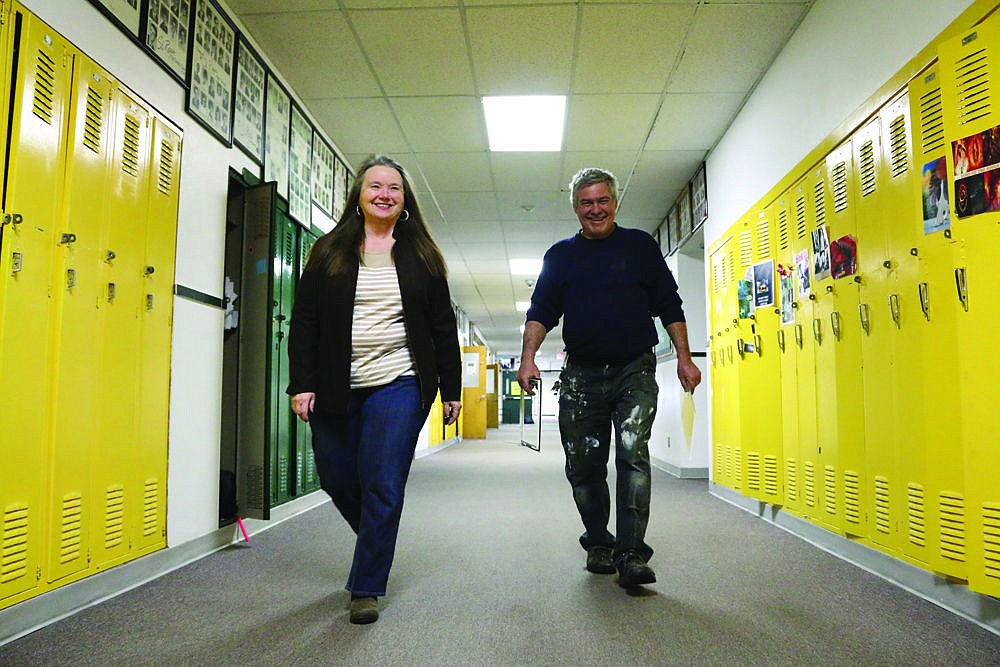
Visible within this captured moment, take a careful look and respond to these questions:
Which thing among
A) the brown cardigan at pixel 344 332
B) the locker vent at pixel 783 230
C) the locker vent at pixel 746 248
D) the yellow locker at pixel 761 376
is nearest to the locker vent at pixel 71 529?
the brown cardigan at pixel 344 332

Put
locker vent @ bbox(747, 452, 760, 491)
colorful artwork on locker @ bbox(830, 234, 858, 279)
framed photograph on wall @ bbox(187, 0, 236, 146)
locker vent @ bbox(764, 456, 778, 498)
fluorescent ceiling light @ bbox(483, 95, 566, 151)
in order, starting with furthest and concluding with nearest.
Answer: fluorescent ceiling light @ bbox(483, 95, 566, 151) → locker vent @ bbox(747, 452, 760, 491) → locker vent @ bbox(764, 456, 778, 498) → framed photograph on wall @ bbox(187, 0, 236, 146) → colorful artwork on locker @ bbox(830, 234, 858, 279)

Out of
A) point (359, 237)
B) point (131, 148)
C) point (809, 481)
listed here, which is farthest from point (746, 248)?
point (131, 148)

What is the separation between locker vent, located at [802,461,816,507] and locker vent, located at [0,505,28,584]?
3.10m

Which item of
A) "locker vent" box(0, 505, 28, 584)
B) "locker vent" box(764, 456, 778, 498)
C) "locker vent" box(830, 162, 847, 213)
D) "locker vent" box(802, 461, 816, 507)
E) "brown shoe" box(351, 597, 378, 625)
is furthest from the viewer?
"locker vent" box(764, 456, 778, 498)

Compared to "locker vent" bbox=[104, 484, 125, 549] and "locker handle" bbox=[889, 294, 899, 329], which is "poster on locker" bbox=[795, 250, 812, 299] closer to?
"locker handle" bbox=[889, 294, 899, 329]

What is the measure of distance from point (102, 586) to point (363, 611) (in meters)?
0.95

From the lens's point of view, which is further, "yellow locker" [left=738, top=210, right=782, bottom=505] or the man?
"yellow locker" [left=738, top=210, right=782, bottom=505]

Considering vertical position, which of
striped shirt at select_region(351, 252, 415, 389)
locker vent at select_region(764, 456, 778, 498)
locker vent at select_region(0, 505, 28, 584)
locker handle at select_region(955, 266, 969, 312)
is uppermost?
locker handle at select_region(955, 266, 969, 312)

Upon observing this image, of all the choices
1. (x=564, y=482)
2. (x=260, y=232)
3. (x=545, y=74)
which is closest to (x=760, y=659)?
(x=260, y=232)

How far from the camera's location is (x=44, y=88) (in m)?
2.03

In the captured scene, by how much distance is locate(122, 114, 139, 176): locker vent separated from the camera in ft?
8.10

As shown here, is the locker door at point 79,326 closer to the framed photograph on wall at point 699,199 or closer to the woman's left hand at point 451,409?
the woman's left hand at point 451,409

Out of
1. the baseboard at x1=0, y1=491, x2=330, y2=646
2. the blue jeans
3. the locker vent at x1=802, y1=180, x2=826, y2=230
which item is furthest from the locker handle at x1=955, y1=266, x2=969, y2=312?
the baseboard at x1=0, y1=491, x2=330, y2=646

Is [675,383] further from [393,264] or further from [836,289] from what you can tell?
[393,264]
